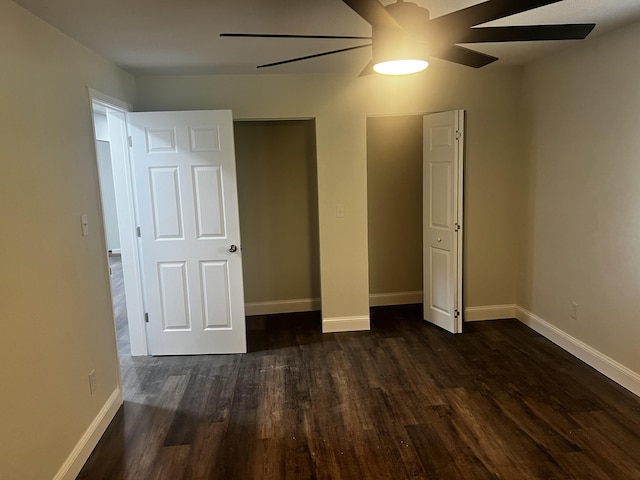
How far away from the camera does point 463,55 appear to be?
216 cm

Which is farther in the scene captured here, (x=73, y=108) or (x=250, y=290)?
(x=250, y=290)

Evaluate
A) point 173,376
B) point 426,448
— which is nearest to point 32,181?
point 173,376

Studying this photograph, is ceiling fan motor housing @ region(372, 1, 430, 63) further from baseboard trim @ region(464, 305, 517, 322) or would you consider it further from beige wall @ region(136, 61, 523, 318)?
baseboard trim @ region(464, 305, 517, 322)

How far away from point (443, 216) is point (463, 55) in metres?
1.99

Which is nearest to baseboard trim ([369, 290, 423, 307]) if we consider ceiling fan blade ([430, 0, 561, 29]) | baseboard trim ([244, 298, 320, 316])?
baseboard trim ([244, 298, 320, 316])

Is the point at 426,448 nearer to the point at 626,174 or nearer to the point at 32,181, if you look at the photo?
the point at 626,174

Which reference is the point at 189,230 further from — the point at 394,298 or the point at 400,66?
the point at 394,298

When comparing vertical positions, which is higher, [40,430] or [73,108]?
[73,108]

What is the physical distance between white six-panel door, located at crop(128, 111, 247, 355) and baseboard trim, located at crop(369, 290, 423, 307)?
174 centimetres

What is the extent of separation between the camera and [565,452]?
7.73ft

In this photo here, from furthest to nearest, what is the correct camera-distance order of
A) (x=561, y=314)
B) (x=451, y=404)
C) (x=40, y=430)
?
(x=561, y=314), (x=451, y=404), (x=40, y=430)

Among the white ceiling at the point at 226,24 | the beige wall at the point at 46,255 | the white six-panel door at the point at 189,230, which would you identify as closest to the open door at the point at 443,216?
the white ceiling at the point at 226,24

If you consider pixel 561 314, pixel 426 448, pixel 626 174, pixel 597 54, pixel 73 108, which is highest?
pixel 597 54

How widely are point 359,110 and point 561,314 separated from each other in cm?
242
